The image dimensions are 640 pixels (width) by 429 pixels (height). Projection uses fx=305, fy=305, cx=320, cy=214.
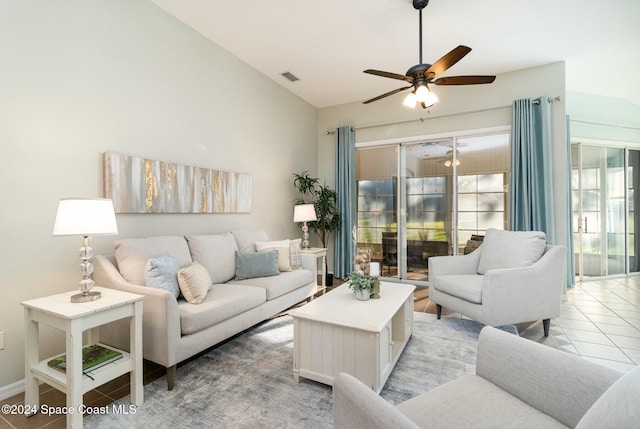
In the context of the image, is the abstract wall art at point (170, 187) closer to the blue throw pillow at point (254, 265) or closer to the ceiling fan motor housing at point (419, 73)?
the blue throw pillow at point (254, 265)

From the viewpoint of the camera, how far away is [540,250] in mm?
2900

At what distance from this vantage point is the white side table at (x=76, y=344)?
1526mm

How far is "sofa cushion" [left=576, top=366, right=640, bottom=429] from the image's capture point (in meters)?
0.61

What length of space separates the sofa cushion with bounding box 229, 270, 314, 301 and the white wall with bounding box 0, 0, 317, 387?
898 millimetres

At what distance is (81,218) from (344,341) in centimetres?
169

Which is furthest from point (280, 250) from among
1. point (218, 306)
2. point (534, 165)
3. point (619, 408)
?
point (534, 165)

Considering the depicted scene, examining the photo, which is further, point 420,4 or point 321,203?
point 321,203

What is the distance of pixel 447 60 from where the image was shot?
7.64ft

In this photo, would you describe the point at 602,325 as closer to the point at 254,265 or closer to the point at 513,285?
the point at 513,285

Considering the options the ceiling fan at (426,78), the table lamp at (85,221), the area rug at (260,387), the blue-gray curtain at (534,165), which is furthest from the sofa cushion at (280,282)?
the blue-gray curtain at (534,165)

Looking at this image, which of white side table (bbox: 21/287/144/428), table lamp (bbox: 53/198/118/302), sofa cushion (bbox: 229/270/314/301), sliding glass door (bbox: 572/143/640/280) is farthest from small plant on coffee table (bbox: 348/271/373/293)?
sliding glass door (bbox: 572/143/640/280)

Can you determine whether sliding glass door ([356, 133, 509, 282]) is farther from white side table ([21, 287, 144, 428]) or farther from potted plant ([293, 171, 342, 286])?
white side table ([21, 287, 144, 428])

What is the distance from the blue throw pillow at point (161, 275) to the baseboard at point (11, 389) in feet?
3.20

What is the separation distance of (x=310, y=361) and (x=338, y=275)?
3253 mm
